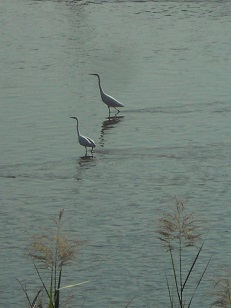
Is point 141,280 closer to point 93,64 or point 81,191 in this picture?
point 81,191

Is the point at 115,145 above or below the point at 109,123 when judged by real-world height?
above

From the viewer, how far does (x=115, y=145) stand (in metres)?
18.5

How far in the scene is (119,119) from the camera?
2080 cm

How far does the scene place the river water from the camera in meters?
11.9

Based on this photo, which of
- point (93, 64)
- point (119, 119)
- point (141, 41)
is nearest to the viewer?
point (119, 119)

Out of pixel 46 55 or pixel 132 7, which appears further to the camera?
pixel 132 7

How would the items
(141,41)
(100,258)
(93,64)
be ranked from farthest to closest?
(141,41) < (93,64) < (100,258)

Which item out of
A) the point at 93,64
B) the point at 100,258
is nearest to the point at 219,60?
the point at 93,64

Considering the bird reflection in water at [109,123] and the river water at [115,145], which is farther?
the bird reflection in water at [109,123]

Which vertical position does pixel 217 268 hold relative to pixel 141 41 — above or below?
above

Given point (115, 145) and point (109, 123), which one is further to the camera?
point (109, 123)

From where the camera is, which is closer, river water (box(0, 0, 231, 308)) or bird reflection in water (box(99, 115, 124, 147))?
river water (box(0, 0, 231, 308))

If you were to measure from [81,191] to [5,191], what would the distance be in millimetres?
1247

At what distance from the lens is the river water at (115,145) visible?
470 inches
